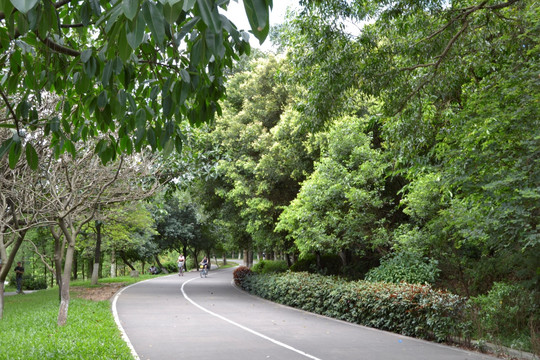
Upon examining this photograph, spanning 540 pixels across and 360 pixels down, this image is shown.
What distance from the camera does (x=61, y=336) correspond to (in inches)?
383

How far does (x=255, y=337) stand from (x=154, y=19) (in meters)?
10.0

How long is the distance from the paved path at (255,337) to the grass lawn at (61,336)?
57 cm

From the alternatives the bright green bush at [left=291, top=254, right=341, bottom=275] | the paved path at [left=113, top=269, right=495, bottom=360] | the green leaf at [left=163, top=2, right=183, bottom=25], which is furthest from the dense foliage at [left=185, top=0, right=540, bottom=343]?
the bright green bush at [left=291, top=254, right=341, bottom=275]

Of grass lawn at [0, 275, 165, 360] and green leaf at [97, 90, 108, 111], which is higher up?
green leaf at [97, 90, 108, 111]

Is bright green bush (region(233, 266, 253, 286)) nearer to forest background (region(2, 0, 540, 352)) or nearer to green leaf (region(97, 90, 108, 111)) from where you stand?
forest background (region(2, 0, 540, 352))

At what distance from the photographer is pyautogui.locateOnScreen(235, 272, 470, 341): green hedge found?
1066 cm

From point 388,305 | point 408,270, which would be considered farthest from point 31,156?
point 408,270

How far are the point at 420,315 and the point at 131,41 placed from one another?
35.3 ft

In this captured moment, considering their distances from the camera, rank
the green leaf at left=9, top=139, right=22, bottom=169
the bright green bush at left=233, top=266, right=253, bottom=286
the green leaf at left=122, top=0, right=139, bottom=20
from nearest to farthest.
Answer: the green leaf at left=122, top=0, right=139, bottom=20 → the green leaf at left=9, top=139, right=22, bottom=169 → the bright green bush at left=233, top=266, right=253, bottom=286

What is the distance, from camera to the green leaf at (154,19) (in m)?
2.00

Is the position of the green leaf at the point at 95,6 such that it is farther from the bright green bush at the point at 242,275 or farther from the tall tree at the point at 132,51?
the bright green bush at the point at 242,275

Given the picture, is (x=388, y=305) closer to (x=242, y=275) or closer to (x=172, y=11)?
(x=172, y=11)

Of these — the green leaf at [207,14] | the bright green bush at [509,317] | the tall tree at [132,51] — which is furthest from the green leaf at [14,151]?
the bright green bush at [509,317]

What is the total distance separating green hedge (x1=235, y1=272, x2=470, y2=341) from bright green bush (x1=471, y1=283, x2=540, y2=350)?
1.67 ft
